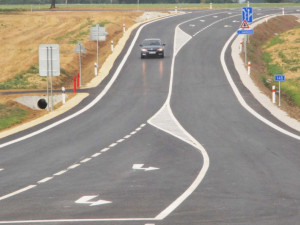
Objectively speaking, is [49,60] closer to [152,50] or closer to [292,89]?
[292,89]

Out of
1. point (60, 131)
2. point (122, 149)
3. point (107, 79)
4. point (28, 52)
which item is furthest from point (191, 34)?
point (122, 149)

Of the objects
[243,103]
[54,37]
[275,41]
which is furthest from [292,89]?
[54,37]

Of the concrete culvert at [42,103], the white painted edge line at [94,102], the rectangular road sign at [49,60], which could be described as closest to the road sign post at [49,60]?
the rectangular road sign at [49,60]

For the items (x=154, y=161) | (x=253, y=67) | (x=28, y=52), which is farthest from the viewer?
(x=28, y=52)

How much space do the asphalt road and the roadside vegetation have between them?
4.46 meters

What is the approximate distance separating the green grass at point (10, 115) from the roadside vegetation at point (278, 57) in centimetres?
1262

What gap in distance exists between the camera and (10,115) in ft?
119

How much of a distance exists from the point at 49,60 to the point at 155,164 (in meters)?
17.3

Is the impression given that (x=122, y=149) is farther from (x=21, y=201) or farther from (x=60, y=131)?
(x=21, y=201)

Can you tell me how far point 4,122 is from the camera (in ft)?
113

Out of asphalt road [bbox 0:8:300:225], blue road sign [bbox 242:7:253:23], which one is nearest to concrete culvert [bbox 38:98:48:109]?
asphalt road [bbox 0:8:300:225]

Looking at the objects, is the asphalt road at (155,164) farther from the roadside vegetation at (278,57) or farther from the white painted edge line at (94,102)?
the roadside vegetation at (278,57)

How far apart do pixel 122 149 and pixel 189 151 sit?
2129 mm

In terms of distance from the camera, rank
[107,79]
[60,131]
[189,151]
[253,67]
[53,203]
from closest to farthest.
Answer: [53,203] < [189,151] < [60,131] < [107,79] < [253,67]
